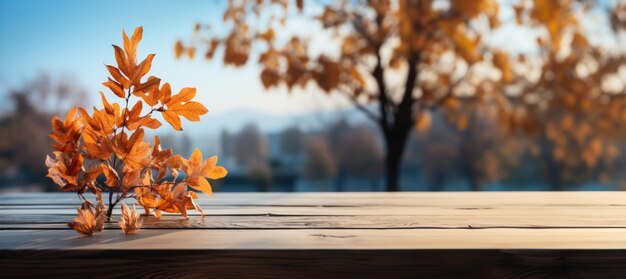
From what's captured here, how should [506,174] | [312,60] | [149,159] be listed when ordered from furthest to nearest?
1. [506,174]
2. [312,60]
3. [149,159]

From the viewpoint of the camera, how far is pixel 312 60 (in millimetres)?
3412

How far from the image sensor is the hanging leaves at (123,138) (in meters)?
0.76

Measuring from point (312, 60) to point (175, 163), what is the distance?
263 cm

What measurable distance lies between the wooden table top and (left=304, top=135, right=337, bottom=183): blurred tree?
52.0 ft

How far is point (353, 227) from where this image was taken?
0.81 metres

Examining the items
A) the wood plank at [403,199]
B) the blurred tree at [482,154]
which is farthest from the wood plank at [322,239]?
the blurred tree at [482,154]

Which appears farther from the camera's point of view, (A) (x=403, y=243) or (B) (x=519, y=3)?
(B) (x=519, y=3)

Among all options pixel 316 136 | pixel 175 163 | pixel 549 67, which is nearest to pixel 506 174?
pixel 316 136

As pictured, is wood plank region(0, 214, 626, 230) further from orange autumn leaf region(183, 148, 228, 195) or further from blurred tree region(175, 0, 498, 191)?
blurred tree region(175, 0, 498, 191)

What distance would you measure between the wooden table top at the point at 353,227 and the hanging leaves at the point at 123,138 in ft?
0.15
